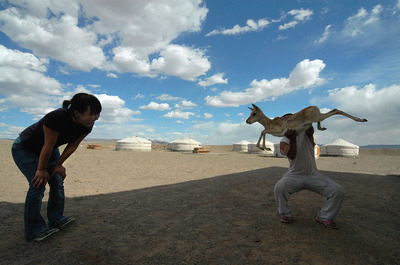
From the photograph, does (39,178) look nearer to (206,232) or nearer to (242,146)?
(206,232)

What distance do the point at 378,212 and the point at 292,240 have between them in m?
2.33

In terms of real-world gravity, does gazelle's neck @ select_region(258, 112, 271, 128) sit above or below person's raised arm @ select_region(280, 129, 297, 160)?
above

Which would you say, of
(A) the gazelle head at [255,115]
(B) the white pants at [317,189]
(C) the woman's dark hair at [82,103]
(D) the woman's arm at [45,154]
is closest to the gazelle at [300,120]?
(A) the gazelle head at [255,115]

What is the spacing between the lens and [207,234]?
3049 millimetres

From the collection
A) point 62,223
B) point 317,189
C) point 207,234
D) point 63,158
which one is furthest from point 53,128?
point 317,189

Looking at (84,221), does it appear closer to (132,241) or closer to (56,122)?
(132,241)

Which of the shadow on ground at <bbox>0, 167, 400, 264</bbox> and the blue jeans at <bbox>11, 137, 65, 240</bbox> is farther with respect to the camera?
the blue jeans at <bbox>11, 137, 65, 240</bbox>

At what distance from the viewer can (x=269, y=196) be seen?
5.02 meters

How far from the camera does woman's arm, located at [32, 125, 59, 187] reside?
2577 mm

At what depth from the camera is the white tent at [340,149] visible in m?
24.7

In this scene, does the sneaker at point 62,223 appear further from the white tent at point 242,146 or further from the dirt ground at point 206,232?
the white tent at point 242,146

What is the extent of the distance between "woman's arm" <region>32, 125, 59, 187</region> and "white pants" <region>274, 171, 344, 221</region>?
2.93m

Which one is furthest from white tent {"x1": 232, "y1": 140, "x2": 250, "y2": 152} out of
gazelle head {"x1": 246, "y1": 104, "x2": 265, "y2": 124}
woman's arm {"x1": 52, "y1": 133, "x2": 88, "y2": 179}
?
woman's arm {"x1": 52, "y1": 133, "x2": 88, "y2": 179}

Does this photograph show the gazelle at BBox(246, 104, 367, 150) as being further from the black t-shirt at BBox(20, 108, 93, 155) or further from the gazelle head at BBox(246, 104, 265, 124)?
the black t-shirt at BBox(20, 108, 93, 155)
